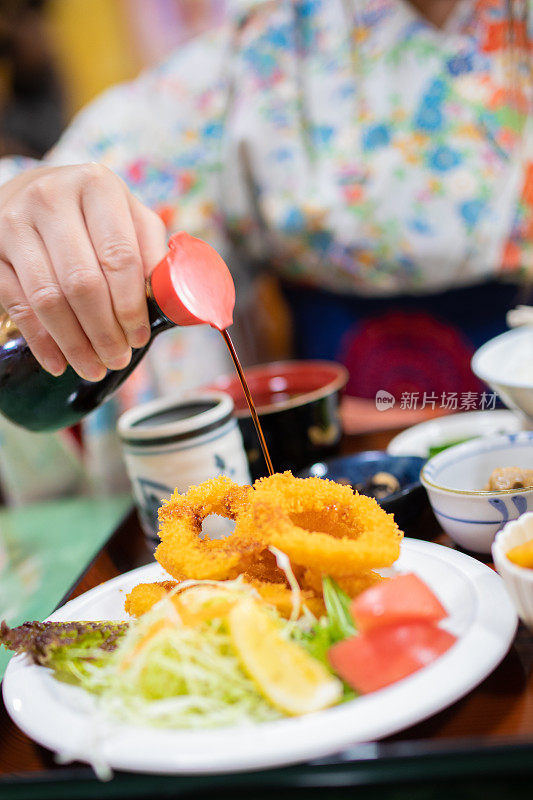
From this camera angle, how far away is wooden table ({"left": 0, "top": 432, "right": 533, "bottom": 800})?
1.89 feet

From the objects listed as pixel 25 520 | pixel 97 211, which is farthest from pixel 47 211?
pixel 25 520

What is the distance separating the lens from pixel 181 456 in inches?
44.1

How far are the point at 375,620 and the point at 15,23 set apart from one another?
4.17 meters

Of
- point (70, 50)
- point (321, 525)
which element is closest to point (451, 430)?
point (321, 525)

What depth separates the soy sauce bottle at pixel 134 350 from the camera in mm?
914

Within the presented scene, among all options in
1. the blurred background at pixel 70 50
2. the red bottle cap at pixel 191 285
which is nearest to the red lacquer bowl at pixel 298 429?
the red bottle cap at pixel 191 285

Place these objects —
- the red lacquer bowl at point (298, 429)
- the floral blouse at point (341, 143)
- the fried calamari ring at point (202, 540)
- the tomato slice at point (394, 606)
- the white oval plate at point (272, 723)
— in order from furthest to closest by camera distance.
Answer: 1. the floral blouse at point (341, 143)
2. the red lacquer bowl at point (298, 429)
3. the fried calamari ring at point (202, 540)
4. the tomato slice at point (394, 606)
5. the white oval plate at point (272, 723)

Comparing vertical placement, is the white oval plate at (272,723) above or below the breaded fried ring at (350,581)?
above

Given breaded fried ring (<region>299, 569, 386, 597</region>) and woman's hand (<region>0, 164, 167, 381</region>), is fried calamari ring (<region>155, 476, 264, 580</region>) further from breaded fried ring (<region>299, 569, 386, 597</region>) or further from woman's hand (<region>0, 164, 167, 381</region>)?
woman's hand (<region>0, 164, 167, 381</region>)

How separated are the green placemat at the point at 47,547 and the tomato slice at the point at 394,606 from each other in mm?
566

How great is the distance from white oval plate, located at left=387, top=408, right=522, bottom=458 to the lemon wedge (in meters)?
0.68

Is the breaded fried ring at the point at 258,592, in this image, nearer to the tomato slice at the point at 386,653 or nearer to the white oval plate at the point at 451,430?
the tomato slice at the point at 386,653

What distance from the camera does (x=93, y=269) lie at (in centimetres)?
91

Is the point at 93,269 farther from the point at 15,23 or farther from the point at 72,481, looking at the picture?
the point at 15,23
